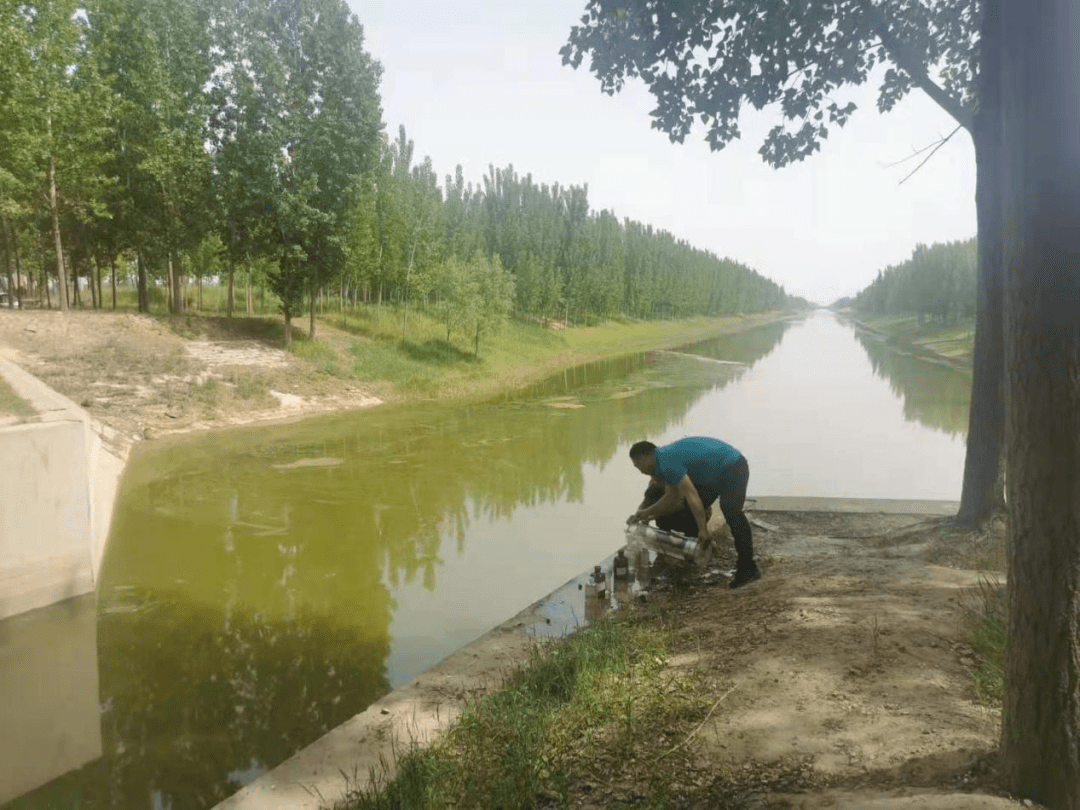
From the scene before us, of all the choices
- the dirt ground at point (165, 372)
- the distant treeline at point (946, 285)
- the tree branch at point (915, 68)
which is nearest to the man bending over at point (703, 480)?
the tree branch at point (915, 68)

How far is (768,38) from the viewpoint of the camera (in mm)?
7141

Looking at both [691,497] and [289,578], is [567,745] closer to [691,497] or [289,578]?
[691,497]

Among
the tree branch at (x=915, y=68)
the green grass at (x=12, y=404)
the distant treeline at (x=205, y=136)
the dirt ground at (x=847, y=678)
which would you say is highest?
the distant treeline at (x=205, y=136)

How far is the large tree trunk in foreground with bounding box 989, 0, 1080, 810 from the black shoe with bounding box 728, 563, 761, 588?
3909mm

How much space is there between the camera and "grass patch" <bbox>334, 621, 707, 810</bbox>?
344 centimetres

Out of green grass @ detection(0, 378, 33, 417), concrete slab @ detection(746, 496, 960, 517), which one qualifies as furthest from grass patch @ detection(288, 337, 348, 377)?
concrete slab @ detection(746, 496, 960, 517)

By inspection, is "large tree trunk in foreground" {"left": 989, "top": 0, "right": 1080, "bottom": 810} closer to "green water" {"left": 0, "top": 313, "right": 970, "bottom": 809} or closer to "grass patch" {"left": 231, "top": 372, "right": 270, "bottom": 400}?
"green water" {"left": 0, "top": 313, "right": 970, "bottom": 809}

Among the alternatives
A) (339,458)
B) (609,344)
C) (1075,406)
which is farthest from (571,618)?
(609,344)

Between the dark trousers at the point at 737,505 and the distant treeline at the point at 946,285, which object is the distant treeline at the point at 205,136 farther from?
the distant treeline at the point at 946,285

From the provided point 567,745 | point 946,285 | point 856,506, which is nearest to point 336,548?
point 567,745

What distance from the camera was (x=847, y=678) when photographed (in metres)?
4.20

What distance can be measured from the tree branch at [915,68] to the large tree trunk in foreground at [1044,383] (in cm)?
544

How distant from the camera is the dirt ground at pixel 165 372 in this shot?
17734 millimetres

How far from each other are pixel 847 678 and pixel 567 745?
5.57 ft
